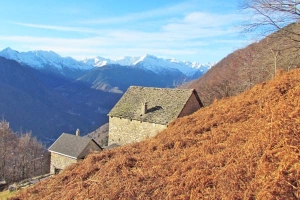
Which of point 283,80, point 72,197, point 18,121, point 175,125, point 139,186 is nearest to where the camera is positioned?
point 139,186

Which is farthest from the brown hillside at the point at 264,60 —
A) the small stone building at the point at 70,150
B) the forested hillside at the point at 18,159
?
the forested hillside at the point at 18,159

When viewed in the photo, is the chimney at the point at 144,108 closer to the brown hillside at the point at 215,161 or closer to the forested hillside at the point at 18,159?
the brown hillside at the point at 215,161

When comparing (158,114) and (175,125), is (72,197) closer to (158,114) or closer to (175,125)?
(175,125)

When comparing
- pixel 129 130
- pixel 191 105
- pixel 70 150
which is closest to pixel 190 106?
pixel 191 105

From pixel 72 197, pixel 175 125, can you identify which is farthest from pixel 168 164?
pixel 175 125

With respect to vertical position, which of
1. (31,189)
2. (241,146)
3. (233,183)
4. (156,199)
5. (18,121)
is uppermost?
(241,146)

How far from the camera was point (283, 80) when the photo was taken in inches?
364

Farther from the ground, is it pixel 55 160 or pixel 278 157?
pixel 278 157

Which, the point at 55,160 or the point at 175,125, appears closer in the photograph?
the point at 175,125

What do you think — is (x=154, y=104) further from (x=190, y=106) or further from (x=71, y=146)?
(x=71, y=146)

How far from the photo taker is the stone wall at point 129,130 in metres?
25.1

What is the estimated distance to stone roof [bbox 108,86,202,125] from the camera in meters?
24.9

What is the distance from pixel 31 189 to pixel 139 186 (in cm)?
462

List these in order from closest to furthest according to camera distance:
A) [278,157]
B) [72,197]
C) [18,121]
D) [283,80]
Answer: [278,157], [72,197], [283,80], [18,121]
